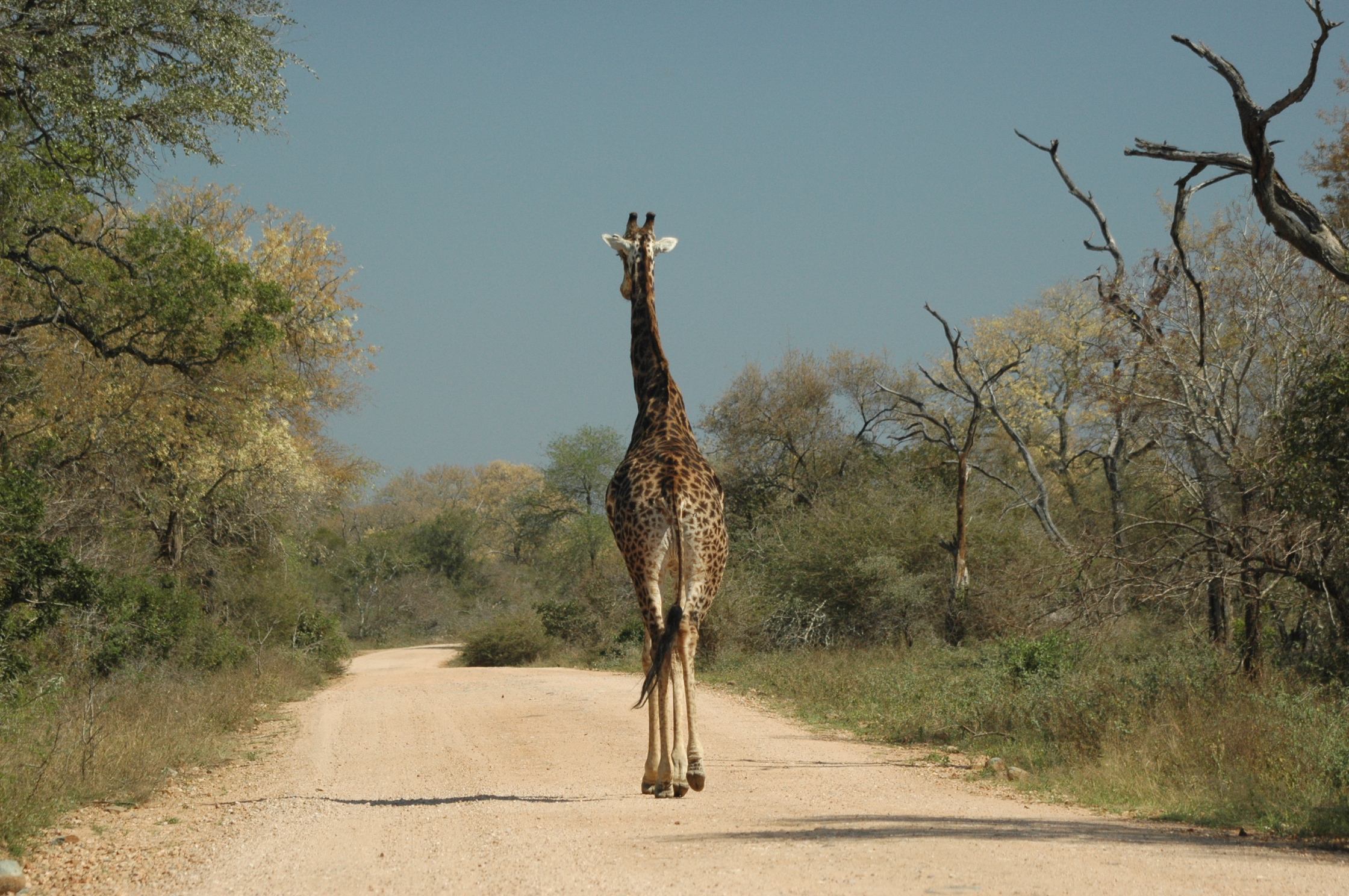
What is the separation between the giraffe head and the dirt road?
4.51 m

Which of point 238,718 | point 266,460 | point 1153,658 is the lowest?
point 238,718

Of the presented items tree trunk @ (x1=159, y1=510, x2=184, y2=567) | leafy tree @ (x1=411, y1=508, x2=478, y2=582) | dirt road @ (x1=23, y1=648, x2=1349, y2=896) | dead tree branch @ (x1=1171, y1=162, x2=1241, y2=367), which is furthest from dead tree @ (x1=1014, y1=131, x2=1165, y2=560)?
leafy tree @ (x1=411, y1=508, x2=478, y2=582)

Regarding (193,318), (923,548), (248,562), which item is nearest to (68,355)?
(193,318)

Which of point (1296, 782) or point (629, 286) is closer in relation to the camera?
point (1296, 782)

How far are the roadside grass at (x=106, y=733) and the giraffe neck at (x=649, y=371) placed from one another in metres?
5.00

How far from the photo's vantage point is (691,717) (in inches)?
314

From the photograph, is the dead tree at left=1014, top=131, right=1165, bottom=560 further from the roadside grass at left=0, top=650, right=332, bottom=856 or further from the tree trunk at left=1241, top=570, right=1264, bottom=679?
the roadside grass at left=0, top=650, right=332, bottom=856

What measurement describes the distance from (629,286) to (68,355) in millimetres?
9535

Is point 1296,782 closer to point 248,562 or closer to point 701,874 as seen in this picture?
point 701,874

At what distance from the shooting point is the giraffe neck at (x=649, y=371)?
31.4 ft

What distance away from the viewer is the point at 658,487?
27.5ft

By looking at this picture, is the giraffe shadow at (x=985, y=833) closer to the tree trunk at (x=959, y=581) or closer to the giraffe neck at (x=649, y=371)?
the giraffe neck at (x=649, y=371)

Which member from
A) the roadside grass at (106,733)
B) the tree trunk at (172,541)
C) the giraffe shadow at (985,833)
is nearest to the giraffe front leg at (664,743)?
the giraffe shadow at (985,833)

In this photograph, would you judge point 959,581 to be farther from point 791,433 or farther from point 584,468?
point 584,468
